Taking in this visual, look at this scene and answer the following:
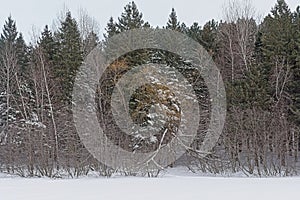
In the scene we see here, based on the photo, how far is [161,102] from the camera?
14.8m

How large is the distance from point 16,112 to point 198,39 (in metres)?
7.65

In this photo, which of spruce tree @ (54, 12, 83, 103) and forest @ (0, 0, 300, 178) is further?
spruce tree @ (54, 12, 83, 103)

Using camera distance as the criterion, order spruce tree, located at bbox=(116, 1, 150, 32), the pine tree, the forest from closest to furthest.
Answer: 1. the forest
2. the pine tree
3. spruce tree, located at bbox=(116, 1, 150, 32)

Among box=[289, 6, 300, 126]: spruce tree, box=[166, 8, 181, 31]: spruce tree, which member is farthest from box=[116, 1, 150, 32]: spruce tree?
box=[289, 6, 300, 126]: spruce tree

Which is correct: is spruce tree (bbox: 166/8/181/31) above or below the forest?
above

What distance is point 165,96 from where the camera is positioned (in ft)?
48.8

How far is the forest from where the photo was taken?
41.0 feet
